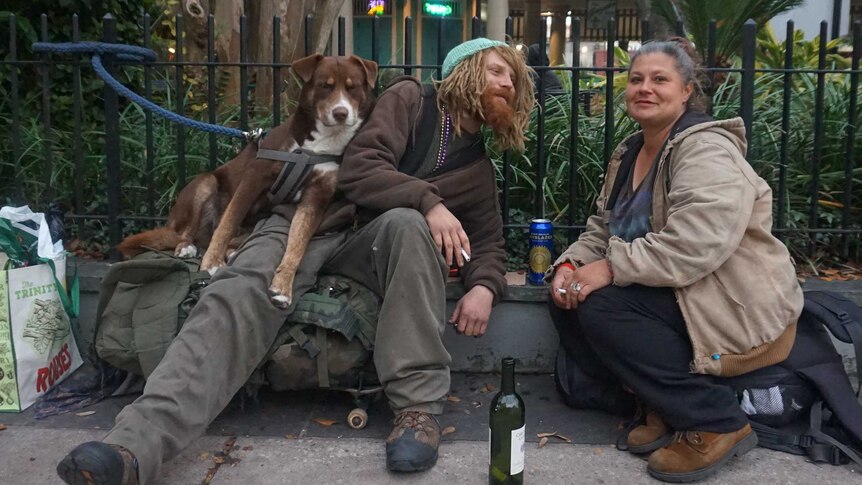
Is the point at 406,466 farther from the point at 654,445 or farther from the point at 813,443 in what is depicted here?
the point at 813,443

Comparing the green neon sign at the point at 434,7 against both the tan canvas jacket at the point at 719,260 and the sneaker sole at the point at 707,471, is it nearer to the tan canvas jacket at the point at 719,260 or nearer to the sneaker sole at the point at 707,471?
the tan canvas jacket at the point at 719,260

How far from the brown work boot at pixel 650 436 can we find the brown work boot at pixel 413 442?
0.77m

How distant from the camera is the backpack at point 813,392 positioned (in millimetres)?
2914

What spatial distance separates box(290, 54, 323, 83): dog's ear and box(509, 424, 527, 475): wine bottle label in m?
1.82

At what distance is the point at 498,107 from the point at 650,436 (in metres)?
1.50

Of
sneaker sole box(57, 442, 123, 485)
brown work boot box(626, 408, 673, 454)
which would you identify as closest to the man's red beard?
brown work boot box(626, 408, 673, 454)

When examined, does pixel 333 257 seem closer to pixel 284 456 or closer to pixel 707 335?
pixel 284 456

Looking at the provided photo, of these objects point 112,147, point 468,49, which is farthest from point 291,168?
point 112,147

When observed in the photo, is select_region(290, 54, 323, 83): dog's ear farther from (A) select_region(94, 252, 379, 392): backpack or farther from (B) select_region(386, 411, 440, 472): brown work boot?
(B) select_region(386, 411, 440, 472): brown work boot

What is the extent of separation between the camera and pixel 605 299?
Result: 2.97m

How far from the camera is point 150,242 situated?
3.58 meters

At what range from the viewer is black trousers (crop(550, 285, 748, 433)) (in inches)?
111

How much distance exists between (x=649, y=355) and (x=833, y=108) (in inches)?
101

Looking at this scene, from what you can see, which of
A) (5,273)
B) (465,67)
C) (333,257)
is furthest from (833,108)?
(5,273)
